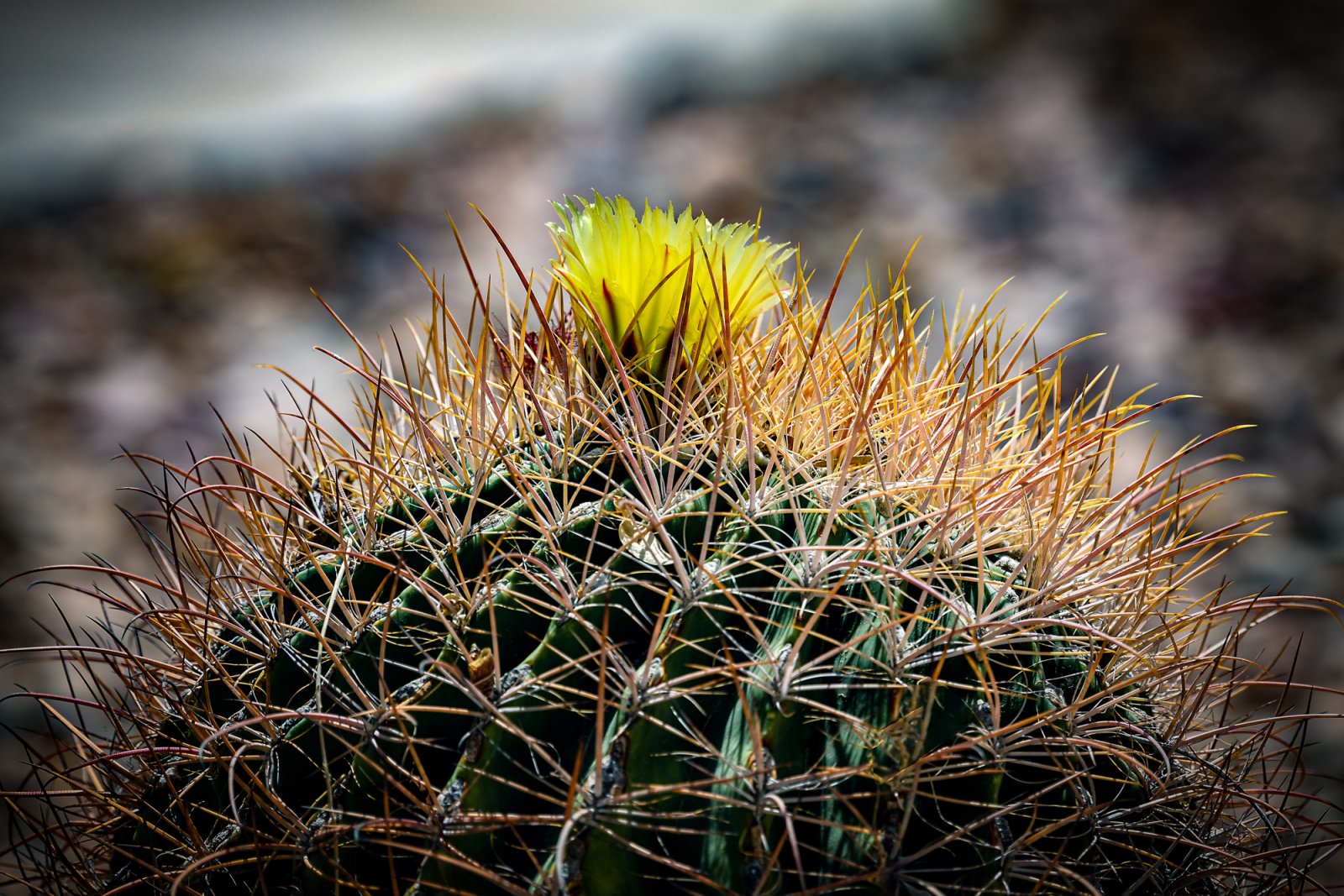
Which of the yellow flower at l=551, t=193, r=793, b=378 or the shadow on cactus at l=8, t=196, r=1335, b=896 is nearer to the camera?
the shadow on cactus at l=8, t=196, r=1335, b=896

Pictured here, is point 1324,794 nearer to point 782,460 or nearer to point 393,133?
point 782,460

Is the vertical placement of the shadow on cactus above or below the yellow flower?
below

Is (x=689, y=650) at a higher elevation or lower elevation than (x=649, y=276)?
lower

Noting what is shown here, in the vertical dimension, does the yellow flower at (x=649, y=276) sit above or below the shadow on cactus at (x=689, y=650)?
above

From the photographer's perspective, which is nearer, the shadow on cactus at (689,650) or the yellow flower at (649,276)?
the shadow on cactus at (689,650)

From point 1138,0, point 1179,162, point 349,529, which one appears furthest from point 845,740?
point 1138,0
